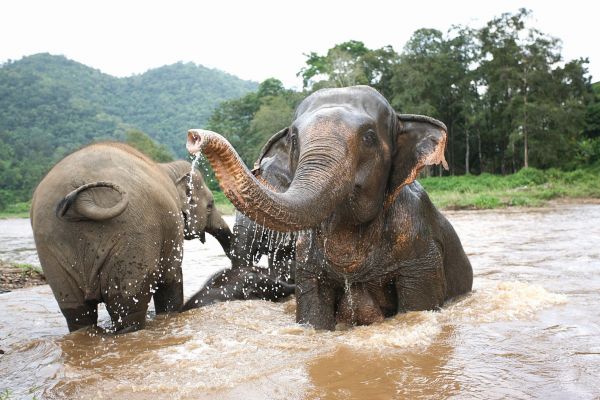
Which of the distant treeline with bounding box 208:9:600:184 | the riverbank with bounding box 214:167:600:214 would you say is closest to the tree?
the distant treeline with bounding box 208:9:600:184

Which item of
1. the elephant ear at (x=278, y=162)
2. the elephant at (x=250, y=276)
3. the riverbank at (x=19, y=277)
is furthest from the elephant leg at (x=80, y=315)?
the riverbank at (x=19, y=277)

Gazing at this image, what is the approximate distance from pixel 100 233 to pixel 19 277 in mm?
4957

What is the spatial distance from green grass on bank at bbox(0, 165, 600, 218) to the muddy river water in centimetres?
1999

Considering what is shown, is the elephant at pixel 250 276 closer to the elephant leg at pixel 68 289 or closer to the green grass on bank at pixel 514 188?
the elephant leg at pixel 68 289

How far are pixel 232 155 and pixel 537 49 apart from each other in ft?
132

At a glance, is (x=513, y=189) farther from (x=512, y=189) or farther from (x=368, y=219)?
(x=368, y=219)

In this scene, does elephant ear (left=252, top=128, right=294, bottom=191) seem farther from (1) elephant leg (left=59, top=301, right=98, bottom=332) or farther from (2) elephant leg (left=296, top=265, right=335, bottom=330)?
(1) elephant leg (left=59, top=301, right=98, bottom=332)

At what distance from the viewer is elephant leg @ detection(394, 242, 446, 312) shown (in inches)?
165

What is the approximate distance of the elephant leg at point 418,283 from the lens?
420cm

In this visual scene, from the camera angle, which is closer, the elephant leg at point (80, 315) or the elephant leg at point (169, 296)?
the elephant leg at point (80, 315)

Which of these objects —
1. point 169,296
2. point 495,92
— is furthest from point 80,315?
point 495,92

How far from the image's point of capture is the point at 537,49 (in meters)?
39.1

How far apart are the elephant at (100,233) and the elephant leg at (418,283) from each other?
74.8 inches

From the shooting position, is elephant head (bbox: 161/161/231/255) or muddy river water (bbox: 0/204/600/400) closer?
muddy river water (bbox: 0/204/600/400)
